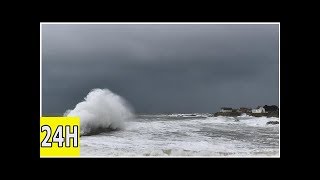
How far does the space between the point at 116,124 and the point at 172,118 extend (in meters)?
0.99

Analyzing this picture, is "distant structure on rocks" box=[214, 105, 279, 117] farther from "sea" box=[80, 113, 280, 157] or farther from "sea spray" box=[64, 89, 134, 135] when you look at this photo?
"sea spray" box=[64, 89, 134, 135]

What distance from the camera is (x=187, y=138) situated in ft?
32.6

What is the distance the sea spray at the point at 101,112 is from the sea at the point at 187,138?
0.12 meters

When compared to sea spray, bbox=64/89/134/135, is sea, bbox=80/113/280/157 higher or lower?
lower

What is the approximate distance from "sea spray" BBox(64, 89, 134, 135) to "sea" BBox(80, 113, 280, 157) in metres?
0.12

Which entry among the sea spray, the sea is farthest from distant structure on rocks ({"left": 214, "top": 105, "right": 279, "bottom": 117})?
the sea spray

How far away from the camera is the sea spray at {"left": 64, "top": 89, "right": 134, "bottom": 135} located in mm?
9797

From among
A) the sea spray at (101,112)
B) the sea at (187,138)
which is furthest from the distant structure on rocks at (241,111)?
the sea spray at (101,112)

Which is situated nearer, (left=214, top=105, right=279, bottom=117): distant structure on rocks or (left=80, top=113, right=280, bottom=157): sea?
(left=80, top=113, right=280, bottom=157): sea

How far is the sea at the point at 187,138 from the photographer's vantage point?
9727 mm

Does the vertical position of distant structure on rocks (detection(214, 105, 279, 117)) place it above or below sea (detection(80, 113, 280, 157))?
above

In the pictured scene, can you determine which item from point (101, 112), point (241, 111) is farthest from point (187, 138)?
point (101, 112)

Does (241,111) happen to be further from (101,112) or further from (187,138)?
(101,112)

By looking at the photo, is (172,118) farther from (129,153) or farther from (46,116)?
(46,116)
